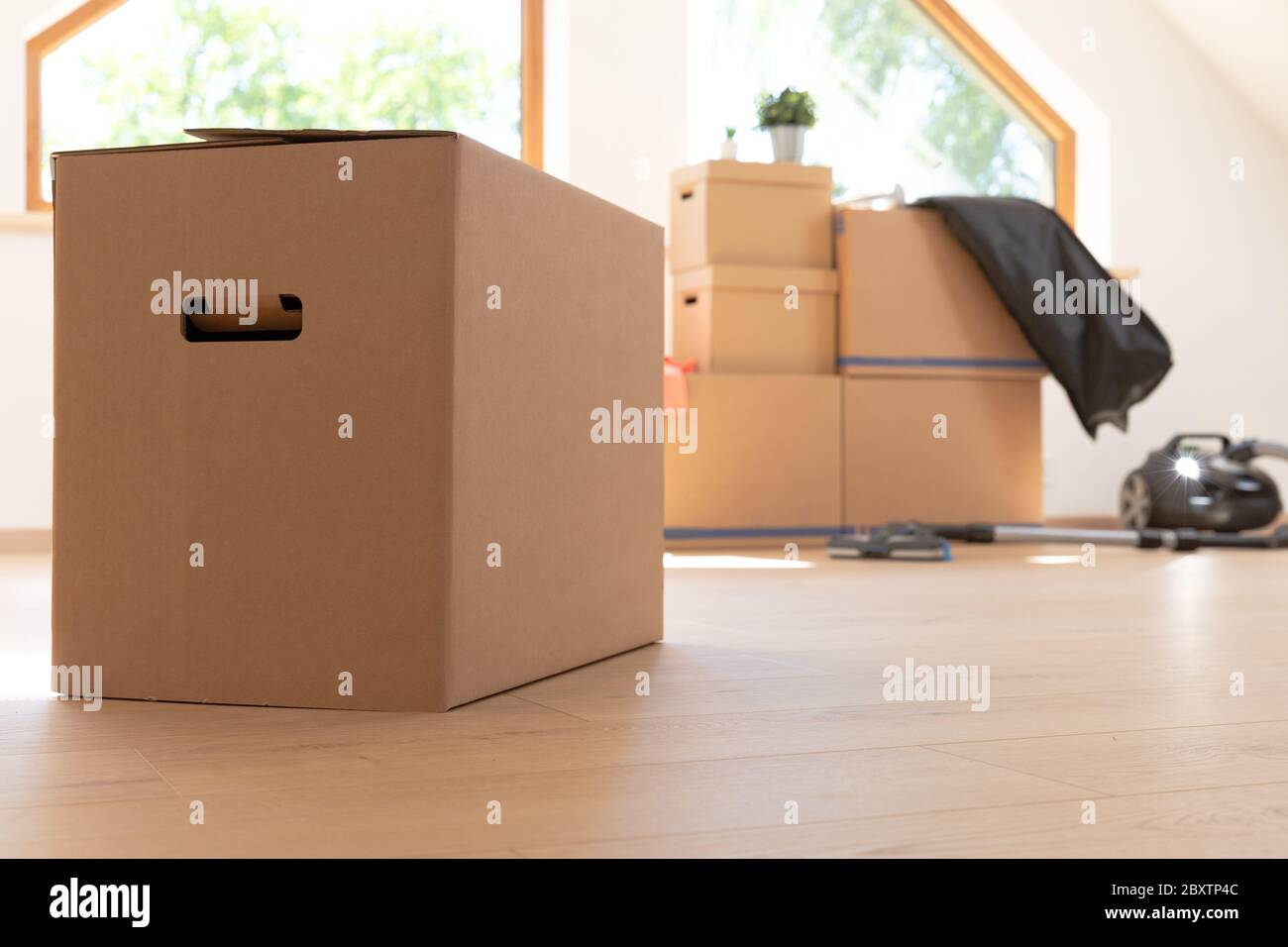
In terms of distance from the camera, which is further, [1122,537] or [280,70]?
[280,70]

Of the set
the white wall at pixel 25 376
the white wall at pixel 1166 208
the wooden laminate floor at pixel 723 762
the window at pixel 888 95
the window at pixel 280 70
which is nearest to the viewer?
the wooden laminate floor at pixel 723 762

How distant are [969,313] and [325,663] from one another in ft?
8.23

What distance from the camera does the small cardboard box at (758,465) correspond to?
10.4ft

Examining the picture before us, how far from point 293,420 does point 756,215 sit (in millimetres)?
2327

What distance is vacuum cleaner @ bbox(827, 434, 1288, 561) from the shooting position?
3.13m

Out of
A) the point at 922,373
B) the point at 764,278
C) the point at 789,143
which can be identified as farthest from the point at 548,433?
the point at 789,143

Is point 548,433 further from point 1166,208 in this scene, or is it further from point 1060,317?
point 1166,208

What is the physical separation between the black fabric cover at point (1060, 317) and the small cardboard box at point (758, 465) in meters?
0.46

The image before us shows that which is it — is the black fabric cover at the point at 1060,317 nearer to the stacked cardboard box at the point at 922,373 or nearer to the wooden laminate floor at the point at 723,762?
the stacked cardboard box at the point at 922,373

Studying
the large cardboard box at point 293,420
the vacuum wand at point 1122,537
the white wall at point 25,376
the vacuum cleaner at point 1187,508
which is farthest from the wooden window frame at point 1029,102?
the large cardboard box at point 293,420

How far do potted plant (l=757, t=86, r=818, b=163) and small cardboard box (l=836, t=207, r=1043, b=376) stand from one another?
8.8 inches

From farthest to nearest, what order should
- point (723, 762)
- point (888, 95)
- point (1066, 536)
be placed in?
point (888, 95) → point (1066, 536) → point (723, 762)

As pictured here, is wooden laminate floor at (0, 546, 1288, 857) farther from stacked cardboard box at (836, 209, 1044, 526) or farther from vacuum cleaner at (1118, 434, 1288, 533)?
vacuum cleaner at (1118, 434, 1288, 533)

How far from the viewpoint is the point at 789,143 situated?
3.43 m
